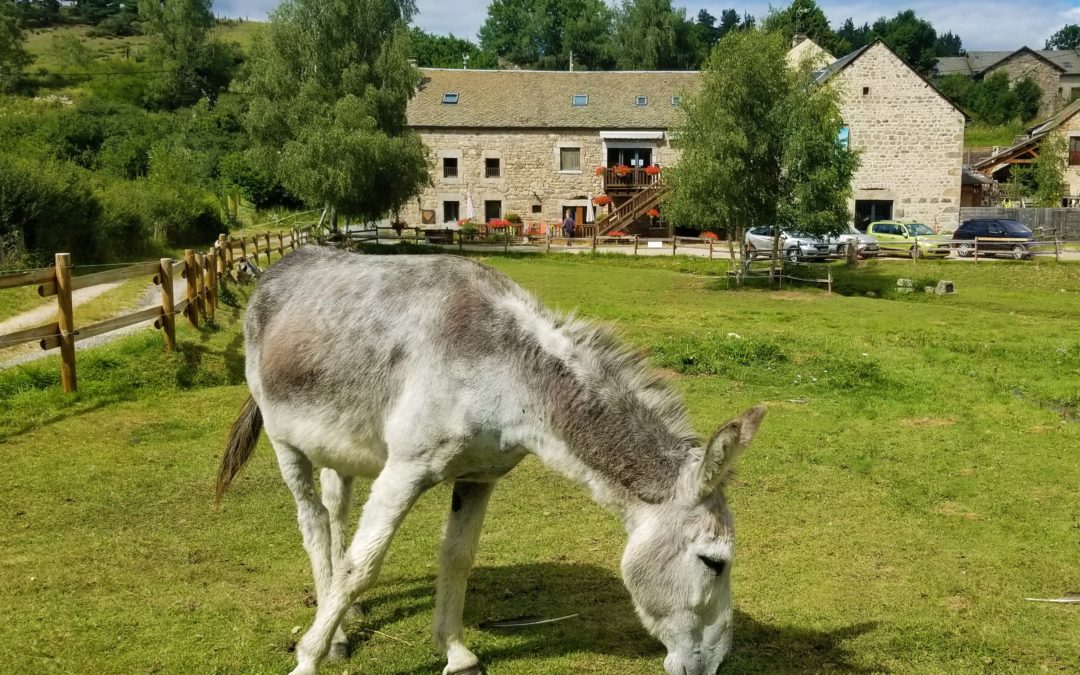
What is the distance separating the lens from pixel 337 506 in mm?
5668

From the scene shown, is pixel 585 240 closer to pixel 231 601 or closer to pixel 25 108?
pixel 231 601

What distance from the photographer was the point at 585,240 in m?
43.4

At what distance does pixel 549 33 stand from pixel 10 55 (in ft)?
186

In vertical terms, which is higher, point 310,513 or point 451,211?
point 451,211

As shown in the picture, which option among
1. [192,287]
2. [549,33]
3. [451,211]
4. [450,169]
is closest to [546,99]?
[450,169]

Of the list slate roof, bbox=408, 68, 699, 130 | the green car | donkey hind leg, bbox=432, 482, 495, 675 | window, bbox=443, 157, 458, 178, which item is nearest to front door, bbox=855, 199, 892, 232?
the green car

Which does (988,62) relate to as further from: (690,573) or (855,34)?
(690,573)

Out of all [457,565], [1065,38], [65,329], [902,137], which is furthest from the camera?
[1065,38]

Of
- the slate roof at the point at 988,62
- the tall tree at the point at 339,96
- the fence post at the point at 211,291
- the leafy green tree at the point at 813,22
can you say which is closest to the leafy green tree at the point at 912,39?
the slate roof at the point at 988,62

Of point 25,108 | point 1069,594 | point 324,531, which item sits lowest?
point 1069,594

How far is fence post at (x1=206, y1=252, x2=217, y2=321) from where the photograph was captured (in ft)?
50.4

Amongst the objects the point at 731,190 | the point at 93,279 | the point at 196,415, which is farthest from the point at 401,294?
the point at 731,190

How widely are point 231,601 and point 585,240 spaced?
126ft

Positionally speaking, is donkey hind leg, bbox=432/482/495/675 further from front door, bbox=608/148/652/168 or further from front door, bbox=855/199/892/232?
front door, bbox=608/148/652/168
